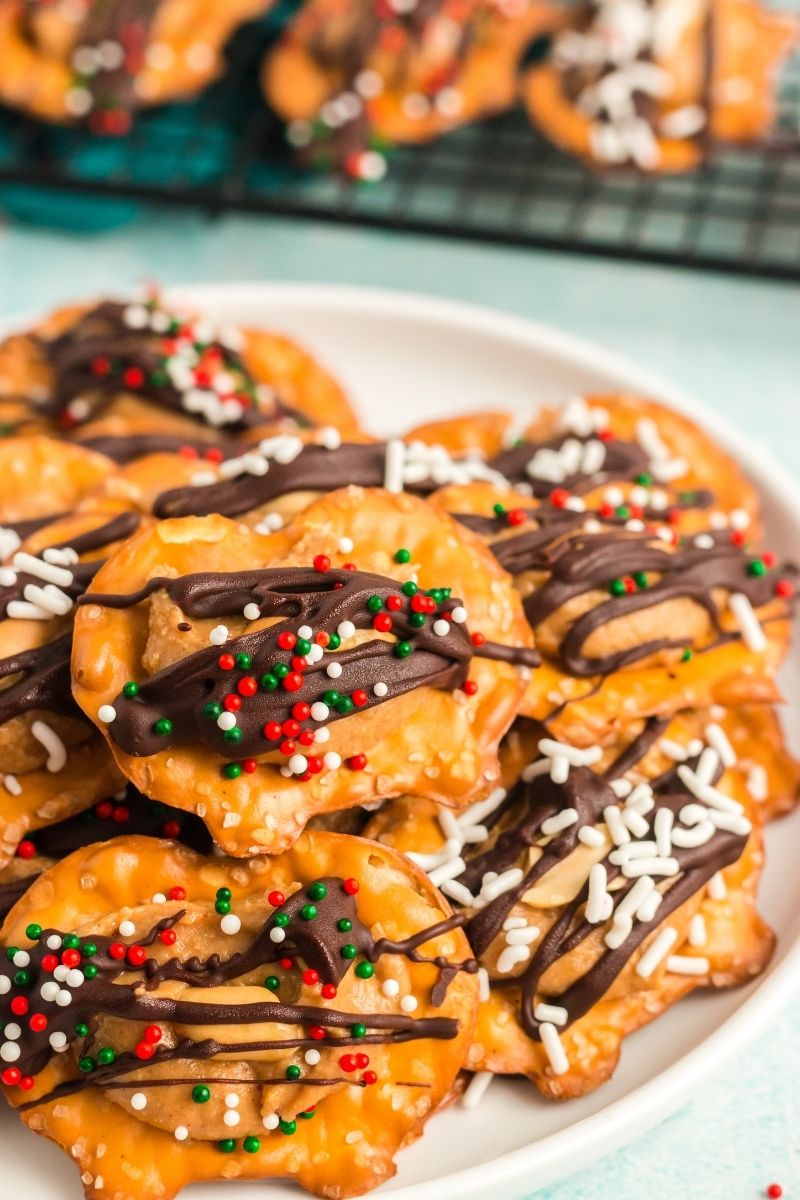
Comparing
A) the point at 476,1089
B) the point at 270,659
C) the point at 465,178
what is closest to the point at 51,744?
the point at 270,659

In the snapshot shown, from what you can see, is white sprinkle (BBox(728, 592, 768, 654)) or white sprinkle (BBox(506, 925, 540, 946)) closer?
white sprinkle (BBox(506, 925, 540, 946))

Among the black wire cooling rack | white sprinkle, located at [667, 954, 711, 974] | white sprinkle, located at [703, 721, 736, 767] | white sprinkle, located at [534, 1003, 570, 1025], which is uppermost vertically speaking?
the black wire cooling rack

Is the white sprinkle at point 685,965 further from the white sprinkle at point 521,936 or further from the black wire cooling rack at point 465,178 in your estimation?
the black wire cooling rack at point 465,178

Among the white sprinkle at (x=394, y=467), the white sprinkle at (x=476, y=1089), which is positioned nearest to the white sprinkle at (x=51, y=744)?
the white sprinkle at (x=394, y=467)

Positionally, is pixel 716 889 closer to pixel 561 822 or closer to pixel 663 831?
pixel 663 831

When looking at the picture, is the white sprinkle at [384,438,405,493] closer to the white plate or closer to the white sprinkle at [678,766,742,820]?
the white sprinkle at [678,766,742,820]

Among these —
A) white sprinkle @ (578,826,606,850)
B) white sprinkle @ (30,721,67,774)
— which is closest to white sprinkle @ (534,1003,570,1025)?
white sprinkle @ (578,826,606,850)

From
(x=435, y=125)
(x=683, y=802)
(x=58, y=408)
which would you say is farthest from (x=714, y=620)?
(x=435, y=125)
